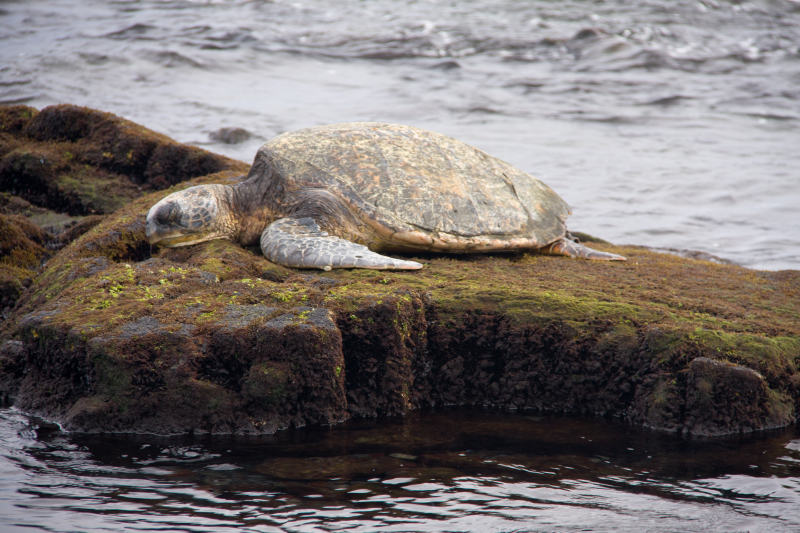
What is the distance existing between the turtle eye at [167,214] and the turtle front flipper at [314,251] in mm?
688

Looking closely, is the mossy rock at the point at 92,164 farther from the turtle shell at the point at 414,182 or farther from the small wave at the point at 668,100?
the small wave at the point at 668,100

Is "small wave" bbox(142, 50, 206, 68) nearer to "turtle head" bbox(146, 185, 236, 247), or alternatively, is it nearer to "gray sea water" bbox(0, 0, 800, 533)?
"gray sea water" bbox(0, 0, 800, 533)

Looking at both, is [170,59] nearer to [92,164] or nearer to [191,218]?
[92,164]

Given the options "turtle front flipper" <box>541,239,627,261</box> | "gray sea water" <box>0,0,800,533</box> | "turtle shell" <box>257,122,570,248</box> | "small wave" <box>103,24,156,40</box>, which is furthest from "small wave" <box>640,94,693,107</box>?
"small wave" <box>103,24,156,40</box>

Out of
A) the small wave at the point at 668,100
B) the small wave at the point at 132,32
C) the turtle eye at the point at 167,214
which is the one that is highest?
the small wave at the point at 132,32

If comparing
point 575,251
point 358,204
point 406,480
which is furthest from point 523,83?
point 406,480

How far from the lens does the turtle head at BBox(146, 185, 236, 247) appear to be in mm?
5320

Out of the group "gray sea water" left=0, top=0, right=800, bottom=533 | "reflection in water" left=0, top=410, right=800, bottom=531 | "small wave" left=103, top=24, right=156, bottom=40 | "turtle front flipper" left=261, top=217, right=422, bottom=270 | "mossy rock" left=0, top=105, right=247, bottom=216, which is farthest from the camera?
"small wave" left=103, top=24, right=156, bottom=40

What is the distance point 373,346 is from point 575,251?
9.88 feet

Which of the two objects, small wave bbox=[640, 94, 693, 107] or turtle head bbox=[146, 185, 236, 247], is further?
small wave bbox=[640, 94, 693, 107]

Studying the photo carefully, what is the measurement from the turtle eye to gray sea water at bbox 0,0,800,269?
644 cm

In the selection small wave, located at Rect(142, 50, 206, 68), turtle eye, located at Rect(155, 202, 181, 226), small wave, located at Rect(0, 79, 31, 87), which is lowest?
turtle eye, located at Rect(155, 202, 181, 226)

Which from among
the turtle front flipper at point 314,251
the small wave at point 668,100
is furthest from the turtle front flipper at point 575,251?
the small wave at point 668,100

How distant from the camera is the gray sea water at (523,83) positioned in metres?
11.6
